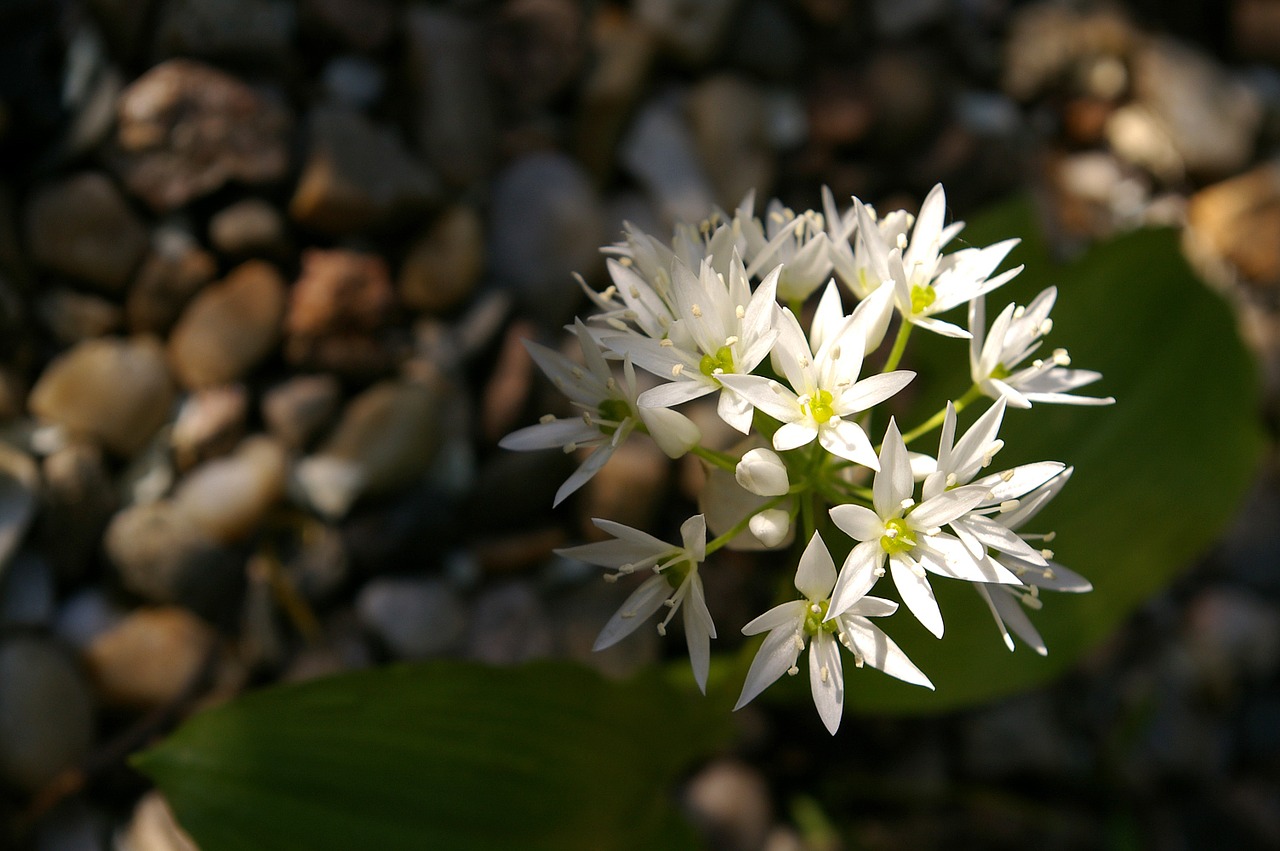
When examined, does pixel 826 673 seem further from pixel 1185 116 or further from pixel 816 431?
pixel 1185 116

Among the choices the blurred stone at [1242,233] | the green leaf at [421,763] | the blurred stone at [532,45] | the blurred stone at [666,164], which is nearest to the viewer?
the green leaf at [421,763]


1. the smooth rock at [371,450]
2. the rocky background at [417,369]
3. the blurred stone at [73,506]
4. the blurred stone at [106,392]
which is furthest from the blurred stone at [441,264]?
the blurred stone at [73,506]

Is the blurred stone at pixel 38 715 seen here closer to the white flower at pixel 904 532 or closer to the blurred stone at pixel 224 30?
the blurred stone at pixel 224 30

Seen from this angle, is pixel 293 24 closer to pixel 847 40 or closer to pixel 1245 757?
pixel 847 40

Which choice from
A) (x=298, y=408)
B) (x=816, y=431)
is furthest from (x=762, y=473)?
(x=298, y=408)

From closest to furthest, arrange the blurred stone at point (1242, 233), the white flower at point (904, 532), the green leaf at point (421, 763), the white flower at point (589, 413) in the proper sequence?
the white flower at point (904, 532) → the white flower at point (589, 413) → the green leaf at point (421, 763) → the blurred stone at point (1242, 233)

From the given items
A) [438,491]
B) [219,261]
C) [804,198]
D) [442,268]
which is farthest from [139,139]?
[804,198]
